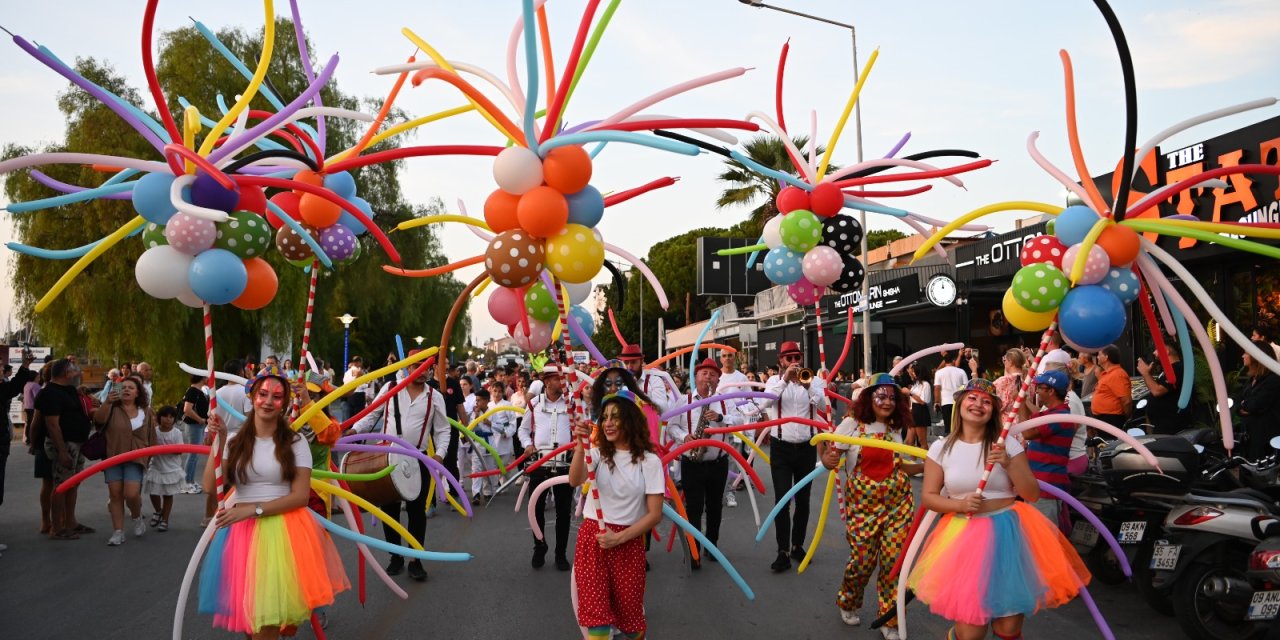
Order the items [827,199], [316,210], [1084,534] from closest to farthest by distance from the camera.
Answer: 1. [316,210]
2. [1084,534]
3. [827,199]

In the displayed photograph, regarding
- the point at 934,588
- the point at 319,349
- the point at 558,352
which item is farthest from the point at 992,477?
the point at 319,349

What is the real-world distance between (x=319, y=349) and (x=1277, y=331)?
22428 millimetres

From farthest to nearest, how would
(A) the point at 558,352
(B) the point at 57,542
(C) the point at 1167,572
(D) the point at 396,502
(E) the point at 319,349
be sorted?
(E) the point at 319,349 < (B) the point at 57,542 < (D) the point at 396,502 < (A) the point at 558,352 < (C) the point at 1167,572

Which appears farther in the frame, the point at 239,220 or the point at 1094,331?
the point at 239,220

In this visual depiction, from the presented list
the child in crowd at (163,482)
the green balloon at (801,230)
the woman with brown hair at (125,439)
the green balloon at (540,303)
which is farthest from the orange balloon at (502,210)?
the child in crowd at (163,482)

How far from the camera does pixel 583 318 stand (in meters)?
6.74

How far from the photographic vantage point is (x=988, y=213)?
211 inches

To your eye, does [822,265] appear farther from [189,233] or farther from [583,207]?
[189,233]

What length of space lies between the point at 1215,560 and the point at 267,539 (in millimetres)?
5540

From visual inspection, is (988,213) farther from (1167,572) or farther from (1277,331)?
(1277,331)

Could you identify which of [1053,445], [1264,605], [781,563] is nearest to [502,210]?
[781,563]

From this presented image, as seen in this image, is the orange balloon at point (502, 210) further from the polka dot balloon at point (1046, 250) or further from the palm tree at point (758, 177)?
the palm tree at point (758, 177)

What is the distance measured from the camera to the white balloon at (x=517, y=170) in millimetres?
5102

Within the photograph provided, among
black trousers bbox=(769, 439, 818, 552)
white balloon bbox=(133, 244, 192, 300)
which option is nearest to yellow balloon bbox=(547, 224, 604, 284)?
white balloon bbox=(133, 244, 192, 300)
